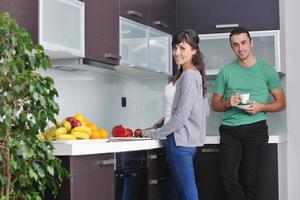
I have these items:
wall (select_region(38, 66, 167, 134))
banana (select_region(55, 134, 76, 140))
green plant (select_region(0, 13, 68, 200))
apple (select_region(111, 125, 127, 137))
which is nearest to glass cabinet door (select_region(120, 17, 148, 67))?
wall (select_region(38, 66, 167, 134))

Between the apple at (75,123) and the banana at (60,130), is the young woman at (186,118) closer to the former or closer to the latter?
the apple at (75,123)

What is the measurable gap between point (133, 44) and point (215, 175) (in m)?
1.22

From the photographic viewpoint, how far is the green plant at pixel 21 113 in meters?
2.46

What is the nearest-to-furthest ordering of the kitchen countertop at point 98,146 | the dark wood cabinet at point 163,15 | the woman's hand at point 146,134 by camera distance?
the kitchen countertop at point 98,146
the woman's hand at point 146,134
the dark wood cabinet at point 163,15

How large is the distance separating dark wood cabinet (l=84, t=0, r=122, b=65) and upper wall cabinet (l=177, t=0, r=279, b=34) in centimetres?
110

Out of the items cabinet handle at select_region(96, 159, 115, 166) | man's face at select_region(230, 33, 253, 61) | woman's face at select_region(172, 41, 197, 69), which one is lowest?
cabinet handle at select_region(96, 159, 115, 166)

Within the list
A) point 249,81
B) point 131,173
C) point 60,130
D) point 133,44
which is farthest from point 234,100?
point 60,130

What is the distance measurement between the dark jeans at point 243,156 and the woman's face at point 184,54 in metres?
0.80

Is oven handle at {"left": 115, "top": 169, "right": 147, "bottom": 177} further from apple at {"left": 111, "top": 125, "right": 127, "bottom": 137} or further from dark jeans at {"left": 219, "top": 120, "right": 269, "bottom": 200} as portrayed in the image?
dark jeans at {"left": 219, "top": 120, "right": 269, "bottom": 200}

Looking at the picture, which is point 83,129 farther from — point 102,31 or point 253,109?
point 253,109

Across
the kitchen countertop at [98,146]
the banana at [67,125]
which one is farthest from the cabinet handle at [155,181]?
the banana at [67,125]

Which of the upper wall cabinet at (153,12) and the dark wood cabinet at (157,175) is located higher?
the upper wall cabinet at (153,12)

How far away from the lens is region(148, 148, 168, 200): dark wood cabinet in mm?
3877

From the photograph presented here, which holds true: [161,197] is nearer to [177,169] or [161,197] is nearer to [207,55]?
[177,169]
